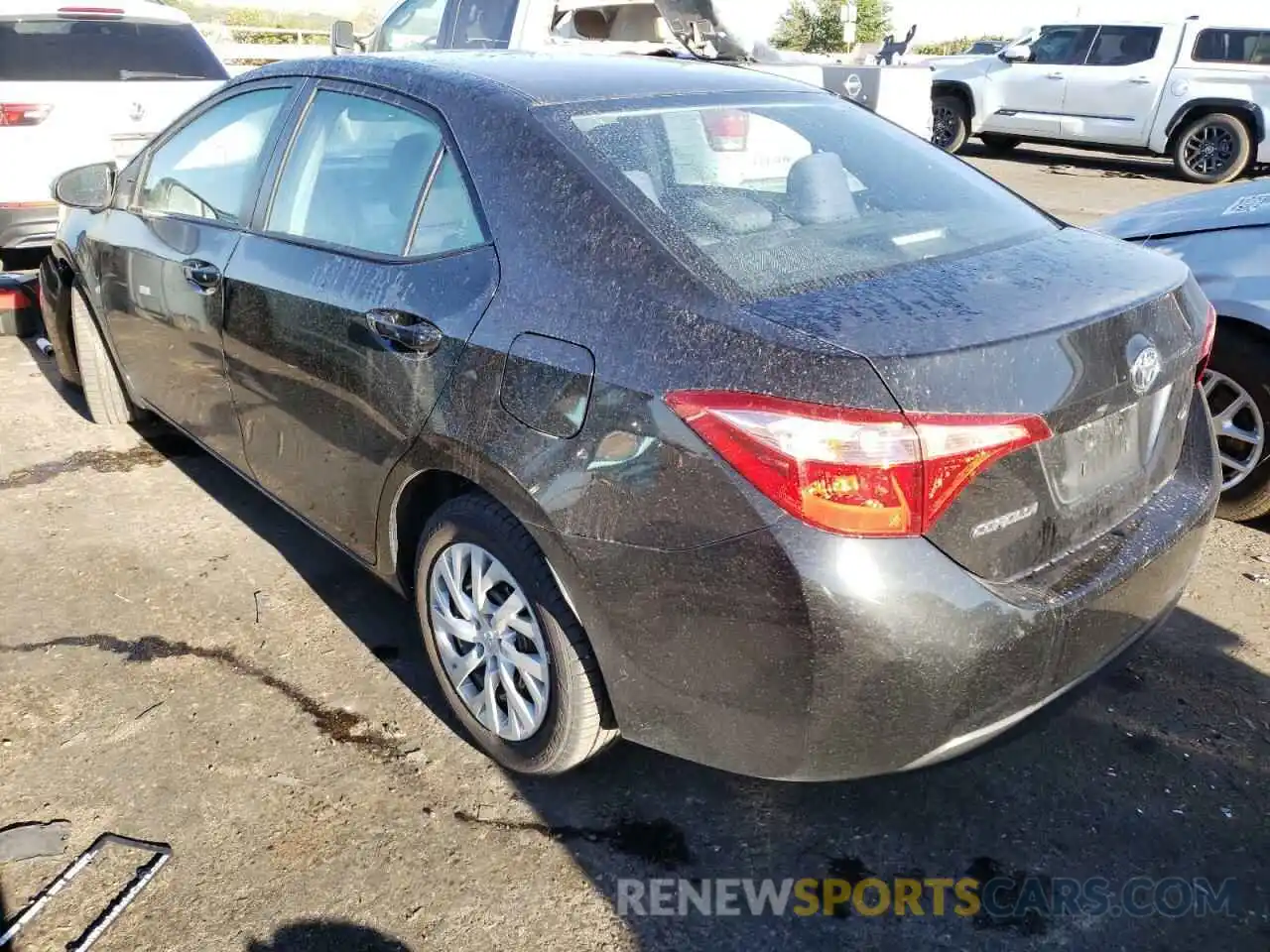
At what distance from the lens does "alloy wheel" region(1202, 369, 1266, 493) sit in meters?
3.81

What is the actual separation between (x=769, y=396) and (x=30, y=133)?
6154mm

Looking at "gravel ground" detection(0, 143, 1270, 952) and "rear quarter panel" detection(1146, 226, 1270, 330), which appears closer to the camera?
"gravel ground" detection(0, 143, 1270, 952)

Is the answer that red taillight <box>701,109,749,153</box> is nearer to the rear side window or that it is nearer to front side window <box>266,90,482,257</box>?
front side window <box>266,90,482,257</box>

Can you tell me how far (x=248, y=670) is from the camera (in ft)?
10.4

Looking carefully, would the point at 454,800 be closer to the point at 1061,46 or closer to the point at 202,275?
the point at 202,275

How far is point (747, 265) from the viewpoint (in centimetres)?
223

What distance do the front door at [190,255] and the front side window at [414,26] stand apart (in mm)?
5499

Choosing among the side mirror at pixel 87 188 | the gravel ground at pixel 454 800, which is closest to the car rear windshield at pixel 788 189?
the gravel ground at pixel 454 800

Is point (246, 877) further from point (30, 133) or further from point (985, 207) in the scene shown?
point (30, 133)

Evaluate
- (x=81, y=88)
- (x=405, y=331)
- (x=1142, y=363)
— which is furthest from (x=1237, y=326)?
(x=81, y=88)

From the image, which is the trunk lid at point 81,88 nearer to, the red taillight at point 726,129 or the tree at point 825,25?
the red taillight at point 726,129

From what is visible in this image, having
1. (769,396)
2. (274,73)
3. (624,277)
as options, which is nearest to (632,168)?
(624,277)

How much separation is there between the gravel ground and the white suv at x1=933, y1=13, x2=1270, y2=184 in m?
11.3

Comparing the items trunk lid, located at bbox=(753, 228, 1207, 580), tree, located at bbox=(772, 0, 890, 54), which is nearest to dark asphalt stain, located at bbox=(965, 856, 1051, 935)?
trunk lid, located at bbox=(753, 228, 1207, 580)
